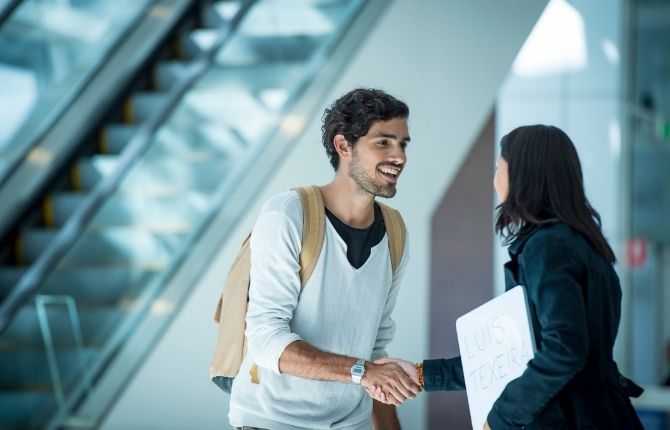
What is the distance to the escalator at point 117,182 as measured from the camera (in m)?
5.83

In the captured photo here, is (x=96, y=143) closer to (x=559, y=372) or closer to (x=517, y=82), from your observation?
(x=517, y=82)

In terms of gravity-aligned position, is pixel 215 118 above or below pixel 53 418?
above

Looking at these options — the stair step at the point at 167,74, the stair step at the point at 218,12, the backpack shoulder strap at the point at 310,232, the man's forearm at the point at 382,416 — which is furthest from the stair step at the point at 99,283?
the backpack shoulder strap at the point at 310,232

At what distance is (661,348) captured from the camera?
6172 millimetres

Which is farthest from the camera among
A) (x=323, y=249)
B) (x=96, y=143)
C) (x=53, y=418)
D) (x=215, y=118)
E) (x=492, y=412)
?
(x=96, y=143)

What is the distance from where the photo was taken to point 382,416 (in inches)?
113

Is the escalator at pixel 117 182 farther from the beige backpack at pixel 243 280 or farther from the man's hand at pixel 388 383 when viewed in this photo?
the man's hand at pixel 388 383

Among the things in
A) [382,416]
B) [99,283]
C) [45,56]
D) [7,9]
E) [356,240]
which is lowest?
[382,416]

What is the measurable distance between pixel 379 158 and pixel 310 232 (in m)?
0.29

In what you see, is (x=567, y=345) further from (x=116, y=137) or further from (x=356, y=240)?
(x=116, y=137)

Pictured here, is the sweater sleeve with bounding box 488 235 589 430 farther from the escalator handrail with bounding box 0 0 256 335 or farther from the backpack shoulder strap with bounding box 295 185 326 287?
the escalator handrail with bounding box 0 0 256 335

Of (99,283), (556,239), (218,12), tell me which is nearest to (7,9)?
(99,283)

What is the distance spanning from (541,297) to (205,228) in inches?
164

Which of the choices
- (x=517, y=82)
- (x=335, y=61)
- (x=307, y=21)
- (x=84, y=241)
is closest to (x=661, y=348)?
(x=517, y=82)
